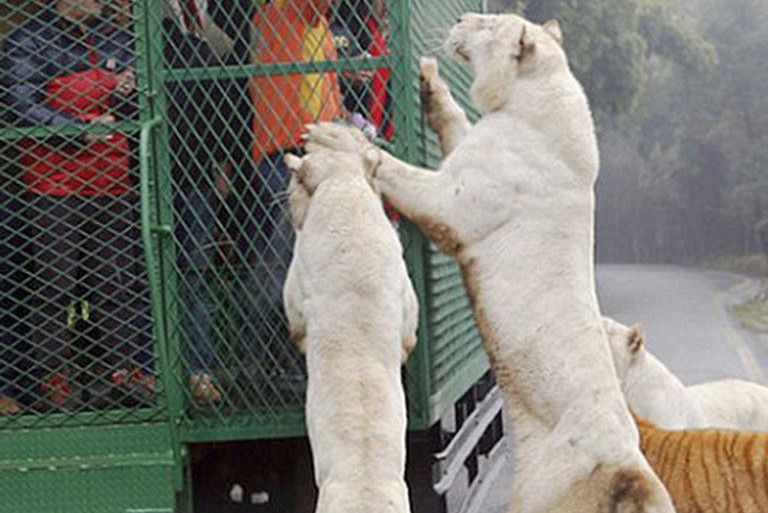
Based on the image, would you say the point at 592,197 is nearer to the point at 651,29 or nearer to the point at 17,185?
the point at 17,185

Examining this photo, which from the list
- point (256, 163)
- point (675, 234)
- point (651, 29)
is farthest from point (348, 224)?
point (675, 234)

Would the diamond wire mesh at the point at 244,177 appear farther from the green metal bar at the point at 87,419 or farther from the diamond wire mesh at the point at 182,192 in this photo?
the green metal bar at the point at 87,419

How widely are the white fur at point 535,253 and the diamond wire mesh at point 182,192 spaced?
25 cm

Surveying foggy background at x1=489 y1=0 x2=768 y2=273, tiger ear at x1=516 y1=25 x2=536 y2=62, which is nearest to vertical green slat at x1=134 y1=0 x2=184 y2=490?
tiger ear at x1=516 y1=25 x2=536 y2=62

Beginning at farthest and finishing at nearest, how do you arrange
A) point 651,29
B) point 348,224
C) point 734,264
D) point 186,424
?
point 734,264
point 651,29
point 186,424
point 348,224

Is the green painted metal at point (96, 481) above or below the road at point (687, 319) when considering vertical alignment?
above

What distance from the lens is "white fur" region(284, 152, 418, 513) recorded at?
12.6 feet

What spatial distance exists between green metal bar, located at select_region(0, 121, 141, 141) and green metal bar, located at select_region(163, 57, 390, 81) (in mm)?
201

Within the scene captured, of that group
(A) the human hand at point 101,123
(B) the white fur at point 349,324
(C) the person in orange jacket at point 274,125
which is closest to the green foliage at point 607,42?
(C) the person in orange jacket at point 274,125

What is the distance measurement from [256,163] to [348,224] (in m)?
0.59

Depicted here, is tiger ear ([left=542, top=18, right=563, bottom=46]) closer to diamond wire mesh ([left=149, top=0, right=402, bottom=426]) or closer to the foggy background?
diamond wire mesh ([left=149, top=0, right=402, bottom=426])

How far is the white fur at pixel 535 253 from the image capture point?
4434 mm

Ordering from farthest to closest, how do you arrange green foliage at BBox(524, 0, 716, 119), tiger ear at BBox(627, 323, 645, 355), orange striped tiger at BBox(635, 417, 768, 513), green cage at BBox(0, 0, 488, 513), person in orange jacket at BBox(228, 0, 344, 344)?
1. green foliage at BBox(524, 0, 716, 119)
2. tiger ear at BBox(627, 323, 645, 355)
3. orange striped tiger at BBox(635, 417, 768, 513)
4. person in orange jacket at BBox(228, 0, 344, 344)
5. green cage at BBox(0, 0, 488, 513)

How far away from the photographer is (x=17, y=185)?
4.72 metres
